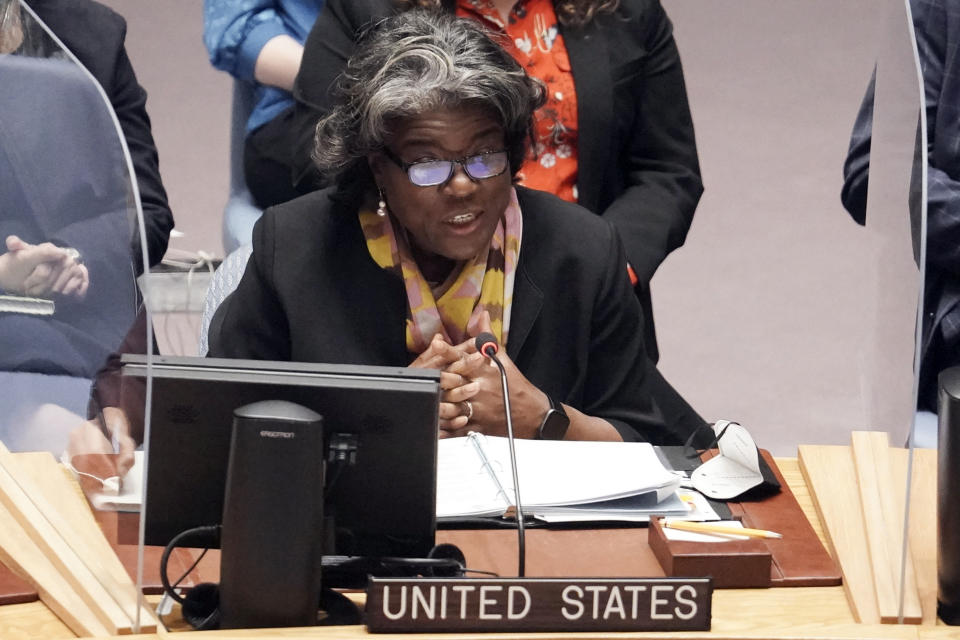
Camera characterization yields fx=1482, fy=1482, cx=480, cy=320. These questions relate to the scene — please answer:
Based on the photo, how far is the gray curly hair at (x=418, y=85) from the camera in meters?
1.96

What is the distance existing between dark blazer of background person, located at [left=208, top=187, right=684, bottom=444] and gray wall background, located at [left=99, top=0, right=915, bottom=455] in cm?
150

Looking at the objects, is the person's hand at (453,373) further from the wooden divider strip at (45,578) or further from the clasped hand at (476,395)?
the wooden divider strip at (45,578)

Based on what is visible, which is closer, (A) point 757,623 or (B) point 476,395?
(A) point 757,623

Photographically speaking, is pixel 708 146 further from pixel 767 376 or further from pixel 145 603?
pixel 145 603

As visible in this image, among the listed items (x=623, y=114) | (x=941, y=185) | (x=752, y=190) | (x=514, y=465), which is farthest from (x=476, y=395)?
(x=752, y=190)

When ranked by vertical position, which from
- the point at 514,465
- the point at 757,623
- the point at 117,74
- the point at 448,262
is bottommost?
the point at 757,623

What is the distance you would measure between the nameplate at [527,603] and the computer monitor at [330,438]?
149 mm

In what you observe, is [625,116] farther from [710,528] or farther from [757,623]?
[757,623]

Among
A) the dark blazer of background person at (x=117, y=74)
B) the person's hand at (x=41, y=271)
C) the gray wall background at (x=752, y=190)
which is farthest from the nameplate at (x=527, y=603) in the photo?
the gray wall background at (x=752, y=190)

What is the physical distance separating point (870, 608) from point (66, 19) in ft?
5.87

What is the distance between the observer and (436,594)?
136 centimetres

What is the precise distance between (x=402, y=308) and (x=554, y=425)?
1.02ft

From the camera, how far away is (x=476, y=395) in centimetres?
198

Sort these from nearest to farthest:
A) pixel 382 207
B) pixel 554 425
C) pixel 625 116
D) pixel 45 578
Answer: pixel 45 578, pixel 554 425, pixel 382 207, pixel 625 116
